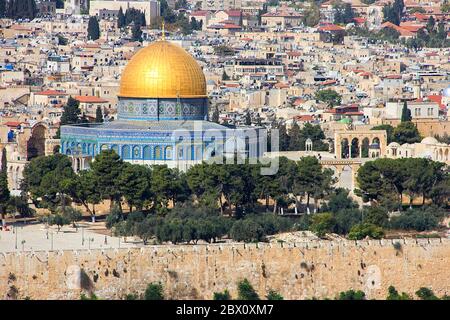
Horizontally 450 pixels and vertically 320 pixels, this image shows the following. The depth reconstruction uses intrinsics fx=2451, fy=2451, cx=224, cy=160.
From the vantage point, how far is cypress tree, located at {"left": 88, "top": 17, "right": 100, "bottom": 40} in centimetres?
10806

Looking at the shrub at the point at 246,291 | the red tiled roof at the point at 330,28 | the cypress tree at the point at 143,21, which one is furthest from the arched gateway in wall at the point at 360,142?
the cypress tree at the point at 143,21

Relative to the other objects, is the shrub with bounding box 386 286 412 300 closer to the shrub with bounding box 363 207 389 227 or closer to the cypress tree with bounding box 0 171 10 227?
the shrub with bounding box 363 207 389 227

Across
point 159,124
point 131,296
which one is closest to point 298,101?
point 159,124

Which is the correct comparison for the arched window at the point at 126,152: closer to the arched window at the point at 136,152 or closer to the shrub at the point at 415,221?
the arched window at the point at 136,152

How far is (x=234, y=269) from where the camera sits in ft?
136

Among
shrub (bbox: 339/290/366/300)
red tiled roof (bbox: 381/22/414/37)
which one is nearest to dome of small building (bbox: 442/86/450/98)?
red tiled roof (bbox: 381/22/414/37)

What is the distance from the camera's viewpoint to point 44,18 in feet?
387

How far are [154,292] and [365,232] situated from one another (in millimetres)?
5818

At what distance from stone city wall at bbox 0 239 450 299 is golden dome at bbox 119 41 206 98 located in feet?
52.0

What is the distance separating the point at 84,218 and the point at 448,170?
360 inches

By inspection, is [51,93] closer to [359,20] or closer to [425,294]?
[425,294]

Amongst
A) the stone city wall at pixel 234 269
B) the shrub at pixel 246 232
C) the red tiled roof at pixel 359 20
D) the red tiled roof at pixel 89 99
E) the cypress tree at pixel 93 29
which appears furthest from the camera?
the red tiled roof at pixel 359 20

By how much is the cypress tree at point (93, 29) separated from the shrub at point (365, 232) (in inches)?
2475

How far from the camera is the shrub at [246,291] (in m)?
41.2
